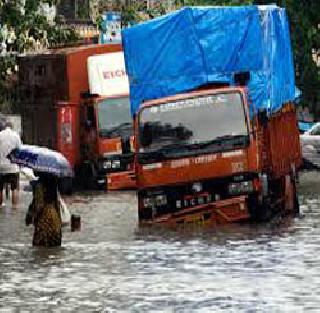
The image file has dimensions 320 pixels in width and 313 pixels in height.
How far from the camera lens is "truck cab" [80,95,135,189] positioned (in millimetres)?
30641

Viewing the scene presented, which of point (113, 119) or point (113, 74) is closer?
point (113, 119)

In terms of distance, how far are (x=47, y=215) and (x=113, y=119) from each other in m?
13.5

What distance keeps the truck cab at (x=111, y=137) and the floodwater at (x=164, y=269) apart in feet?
27.8

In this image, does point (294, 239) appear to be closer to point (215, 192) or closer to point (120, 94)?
point (215, 192)

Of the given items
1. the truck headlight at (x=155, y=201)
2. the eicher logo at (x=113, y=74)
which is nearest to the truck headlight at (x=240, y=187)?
the truck headlight at (x=155, y=201)

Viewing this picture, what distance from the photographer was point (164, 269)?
48.6 feet

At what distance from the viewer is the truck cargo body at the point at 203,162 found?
65.9 ft

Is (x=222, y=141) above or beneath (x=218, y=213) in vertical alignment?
above

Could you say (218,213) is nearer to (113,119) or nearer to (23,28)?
(23,28)

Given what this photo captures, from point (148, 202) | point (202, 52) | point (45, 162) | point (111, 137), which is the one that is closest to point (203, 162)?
point (148, 202)

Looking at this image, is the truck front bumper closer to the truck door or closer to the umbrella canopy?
the umbrella canopy

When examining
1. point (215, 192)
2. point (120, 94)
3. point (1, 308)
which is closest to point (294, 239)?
point (215, 192)

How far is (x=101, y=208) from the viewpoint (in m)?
26.0

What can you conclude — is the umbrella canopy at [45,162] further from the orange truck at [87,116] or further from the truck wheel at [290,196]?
the orange truck at [87,116]
